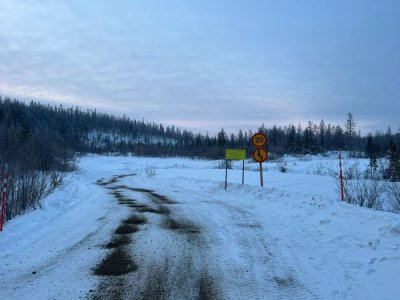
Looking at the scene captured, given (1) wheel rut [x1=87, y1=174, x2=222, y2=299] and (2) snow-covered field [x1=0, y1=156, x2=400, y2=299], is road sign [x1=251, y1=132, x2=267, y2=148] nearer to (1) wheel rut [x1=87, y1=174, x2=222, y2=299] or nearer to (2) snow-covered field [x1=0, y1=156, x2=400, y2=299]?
(2) snow-covered field [x1=0, y1=156, x2=400, y2=299]

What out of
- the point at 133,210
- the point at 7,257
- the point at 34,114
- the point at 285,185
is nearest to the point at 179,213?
the point at 133,210

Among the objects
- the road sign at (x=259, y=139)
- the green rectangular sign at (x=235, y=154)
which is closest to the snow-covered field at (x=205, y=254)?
the road sign at (x=259, y=139)

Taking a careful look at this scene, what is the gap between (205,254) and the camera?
6.71 m

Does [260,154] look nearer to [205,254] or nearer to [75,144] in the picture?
[205,254]

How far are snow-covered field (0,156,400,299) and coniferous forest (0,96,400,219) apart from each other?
1824mm

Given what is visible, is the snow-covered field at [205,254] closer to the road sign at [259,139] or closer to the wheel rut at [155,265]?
the wheel rut at [155,265]

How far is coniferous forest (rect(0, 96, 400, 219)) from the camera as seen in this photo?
11.9 metres

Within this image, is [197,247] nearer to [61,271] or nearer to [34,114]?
[61,271]

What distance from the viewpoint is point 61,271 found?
5.71m

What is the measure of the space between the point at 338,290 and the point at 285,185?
15.2m

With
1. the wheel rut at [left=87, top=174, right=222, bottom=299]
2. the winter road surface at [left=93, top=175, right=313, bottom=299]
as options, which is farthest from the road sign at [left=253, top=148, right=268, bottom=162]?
the wheel rut at [left=87, top=174, right=222, bottom=299]

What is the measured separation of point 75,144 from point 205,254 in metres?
124

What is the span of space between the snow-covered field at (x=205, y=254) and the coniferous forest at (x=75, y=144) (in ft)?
5.98

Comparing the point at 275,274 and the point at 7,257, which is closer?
the point at 275,274
